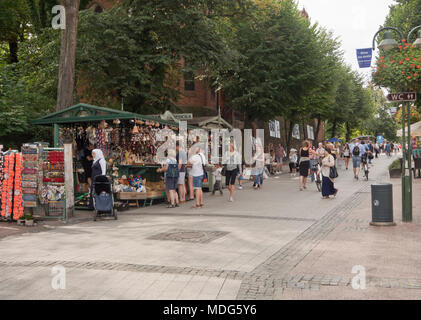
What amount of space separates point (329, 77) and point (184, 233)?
Answer: 28546 mm

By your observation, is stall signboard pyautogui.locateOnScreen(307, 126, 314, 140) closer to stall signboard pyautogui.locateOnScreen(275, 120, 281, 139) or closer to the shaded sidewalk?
stall signboard pyautogui.locateOnScreen(275, 120, 281, 139)

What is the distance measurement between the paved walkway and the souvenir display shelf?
41.3 inches

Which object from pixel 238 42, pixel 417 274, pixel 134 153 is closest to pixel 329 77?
pixel 238 42

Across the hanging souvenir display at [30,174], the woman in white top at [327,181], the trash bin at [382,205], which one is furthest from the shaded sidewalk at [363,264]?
the hanging souvenir display at [30,174]

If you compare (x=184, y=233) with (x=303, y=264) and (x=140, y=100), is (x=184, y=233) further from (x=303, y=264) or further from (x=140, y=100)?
(x=140, y=100)

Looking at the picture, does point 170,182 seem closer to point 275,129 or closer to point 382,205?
point 382,205

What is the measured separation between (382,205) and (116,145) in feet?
26.7

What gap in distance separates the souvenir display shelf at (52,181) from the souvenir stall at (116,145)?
90.9 inches

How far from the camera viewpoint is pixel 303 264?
6.69m

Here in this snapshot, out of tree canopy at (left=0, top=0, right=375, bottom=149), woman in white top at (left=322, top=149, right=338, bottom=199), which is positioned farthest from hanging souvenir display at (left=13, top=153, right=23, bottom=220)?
woman in white top at (left=322, top=149, right=338, bottom=199)

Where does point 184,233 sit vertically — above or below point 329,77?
below

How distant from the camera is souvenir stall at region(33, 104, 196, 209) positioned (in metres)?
14.0

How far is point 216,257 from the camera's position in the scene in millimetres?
7168
